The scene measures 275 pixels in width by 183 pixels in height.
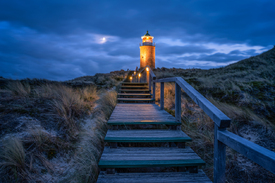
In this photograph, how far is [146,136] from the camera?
9.77 feet

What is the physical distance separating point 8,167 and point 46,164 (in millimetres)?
499

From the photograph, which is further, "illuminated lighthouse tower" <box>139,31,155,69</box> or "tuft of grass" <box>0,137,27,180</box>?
"illuminated lighthouse tower" <box>139,31,155,69</box>

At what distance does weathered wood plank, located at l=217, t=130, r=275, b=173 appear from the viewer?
112cm

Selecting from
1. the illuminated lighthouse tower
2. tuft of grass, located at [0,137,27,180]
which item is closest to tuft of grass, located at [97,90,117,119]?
tuft of grass, located at [0,137,27,180]

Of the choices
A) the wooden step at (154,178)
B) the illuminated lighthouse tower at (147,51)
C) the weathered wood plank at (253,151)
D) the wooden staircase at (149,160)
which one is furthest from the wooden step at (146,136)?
the illuminated lighthouse tower at (147,51)

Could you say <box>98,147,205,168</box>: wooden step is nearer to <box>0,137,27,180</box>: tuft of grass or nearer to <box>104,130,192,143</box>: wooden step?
<box>104,130,192,143</box>: wooden step

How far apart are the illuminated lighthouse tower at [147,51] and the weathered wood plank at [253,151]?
31.0 metres

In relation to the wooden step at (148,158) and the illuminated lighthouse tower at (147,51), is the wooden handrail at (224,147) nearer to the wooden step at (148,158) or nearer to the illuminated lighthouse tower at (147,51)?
the wooden step at (148,158)

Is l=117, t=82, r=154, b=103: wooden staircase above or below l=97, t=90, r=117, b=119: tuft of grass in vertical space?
above

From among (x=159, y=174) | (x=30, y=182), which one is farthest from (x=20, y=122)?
(x=159, y=174)

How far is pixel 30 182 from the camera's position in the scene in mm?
2236

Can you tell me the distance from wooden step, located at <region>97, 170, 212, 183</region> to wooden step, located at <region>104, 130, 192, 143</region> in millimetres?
647

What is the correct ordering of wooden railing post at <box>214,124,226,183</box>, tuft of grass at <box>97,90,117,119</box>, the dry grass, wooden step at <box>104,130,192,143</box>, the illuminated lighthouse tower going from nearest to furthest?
wooden railing post at <box>214,124,226,183</box> < the dry grass < wooden step at <box>104,130,192,143</box> < tuft of grass at <box>97,90,117,119</box> < the illuminated lighthouse tower

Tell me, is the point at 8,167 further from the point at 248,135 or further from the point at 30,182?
the point at 248,135
